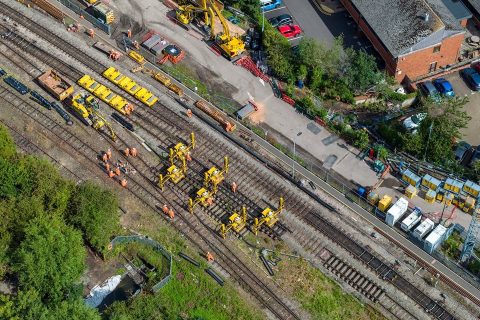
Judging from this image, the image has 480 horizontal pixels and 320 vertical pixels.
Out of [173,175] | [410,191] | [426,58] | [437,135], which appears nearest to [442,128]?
[437,135]

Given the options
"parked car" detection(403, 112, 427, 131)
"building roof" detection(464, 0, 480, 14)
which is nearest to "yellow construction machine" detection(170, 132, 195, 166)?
"parked car" detection(403, 112, 427, 131)

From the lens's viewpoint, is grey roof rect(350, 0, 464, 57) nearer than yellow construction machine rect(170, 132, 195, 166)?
No

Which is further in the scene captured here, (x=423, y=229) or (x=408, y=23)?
(x=408, y=23)

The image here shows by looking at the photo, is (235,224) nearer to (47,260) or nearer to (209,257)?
(209,257)

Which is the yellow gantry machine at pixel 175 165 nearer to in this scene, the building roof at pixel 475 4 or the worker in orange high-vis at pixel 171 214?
the worker in orange high-vis at pixel 171 214

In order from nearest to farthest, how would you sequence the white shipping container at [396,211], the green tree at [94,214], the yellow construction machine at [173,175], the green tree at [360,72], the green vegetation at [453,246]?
the green tree at [94,214]
the green vegetation at [453,246]
the white shipping container at [396,211]
the yellow construction machine at [173,175]
the green tree at [360,72]

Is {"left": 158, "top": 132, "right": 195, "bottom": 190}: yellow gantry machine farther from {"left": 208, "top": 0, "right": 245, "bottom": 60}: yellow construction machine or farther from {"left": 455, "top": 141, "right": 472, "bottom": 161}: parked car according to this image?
{"left": 455, "top": 141, "right": 472, "bottom": 161}: parked car

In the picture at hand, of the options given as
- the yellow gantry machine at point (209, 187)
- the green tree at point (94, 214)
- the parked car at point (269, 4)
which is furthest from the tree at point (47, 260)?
the parked car at point (269, 4)
